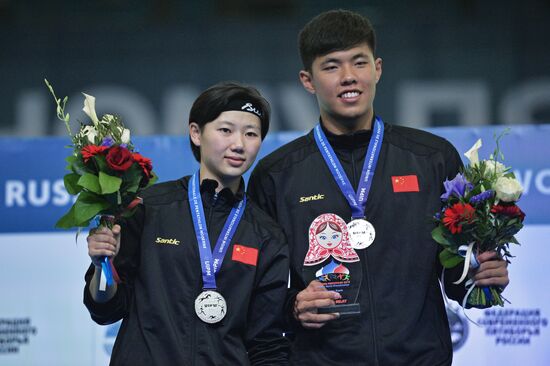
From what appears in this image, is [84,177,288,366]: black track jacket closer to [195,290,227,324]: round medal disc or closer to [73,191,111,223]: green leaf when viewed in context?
[195,290,227,324]: round medal disc

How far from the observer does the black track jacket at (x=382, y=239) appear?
2947mm

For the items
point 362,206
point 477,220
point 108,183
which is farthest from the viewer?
point 362,206

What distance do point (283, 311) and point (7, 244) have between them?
6.32ft

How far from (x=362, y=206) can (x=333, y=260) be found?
221 millimetres

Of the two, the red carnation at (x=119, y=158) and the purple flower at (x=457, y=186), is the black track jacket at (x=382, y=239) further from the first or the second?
the red carnation at (x=119, y=158)

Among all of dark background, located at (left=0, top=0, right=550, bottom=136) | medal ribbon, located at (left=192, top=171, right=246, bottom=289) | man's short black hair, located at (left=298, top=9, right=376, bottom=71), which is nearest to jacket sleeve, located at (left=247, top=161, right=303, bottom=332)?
medal ribbon, located at (left=192, top=171, right=246, bottom=289)

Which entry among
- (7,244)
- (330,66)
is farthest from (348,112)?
(7,244)

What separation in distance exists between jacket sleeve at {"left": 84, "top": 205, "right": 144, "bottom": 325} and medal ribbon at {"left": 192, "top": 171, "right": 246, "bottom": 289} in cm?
21

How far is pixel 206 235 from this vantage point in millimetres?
3041

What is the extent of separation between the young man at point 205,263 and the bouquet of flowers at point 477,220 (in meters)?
0.58

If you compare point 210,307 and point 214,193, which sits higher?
point 214,193

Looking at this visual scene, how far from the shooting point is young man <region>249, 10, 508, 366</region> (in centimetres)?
294

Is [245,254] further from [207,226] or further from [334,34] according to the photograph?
[334,34]

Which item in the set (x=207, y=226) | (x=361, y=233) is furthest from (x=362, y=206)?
(x=207, y=226)
